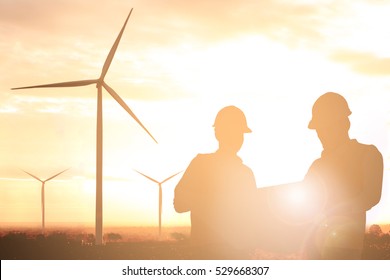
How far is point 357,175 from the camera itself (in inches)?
380

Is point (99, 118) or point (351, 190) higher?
point (99, 118)

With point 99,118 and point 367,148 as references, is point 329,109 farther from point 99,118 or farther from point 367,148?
point 99,118

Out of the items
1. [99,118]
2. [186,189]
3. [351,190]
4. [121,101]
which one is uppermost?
[121,101]

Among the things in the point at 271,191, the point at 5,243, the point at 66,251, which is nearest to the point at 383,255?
the point at 66,251

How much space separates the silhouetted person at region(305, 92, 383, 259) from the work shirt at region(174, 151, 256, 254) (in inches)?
48.4

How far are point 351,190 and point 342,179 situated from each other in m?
0.21

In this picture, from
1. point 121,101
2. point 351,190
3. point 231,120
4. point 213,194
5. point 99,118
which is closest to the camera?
point 351,190

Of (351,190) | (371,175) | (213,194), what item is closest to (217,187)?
(213,194)

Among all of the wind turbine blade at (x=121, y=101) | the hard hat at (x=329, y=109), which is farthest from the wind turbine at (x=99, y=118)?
the hard hat at (x=329, y=109)

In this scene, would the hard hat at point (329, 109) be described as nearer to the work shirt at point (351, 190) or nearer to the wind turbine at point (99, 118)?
the work shirt at point (351, 190)

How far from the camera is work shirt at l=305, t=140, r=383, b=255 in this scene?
963 cm

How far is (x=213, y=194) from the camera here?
9961mm

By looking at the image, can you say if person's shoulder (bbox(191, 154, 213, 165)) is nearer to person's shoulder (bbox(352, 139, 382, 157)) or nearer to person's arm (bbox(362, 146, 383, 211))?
person's shoulder (bbox(352, 139, 382, 157))

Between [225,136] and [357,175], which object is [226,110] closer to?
[225,136]
